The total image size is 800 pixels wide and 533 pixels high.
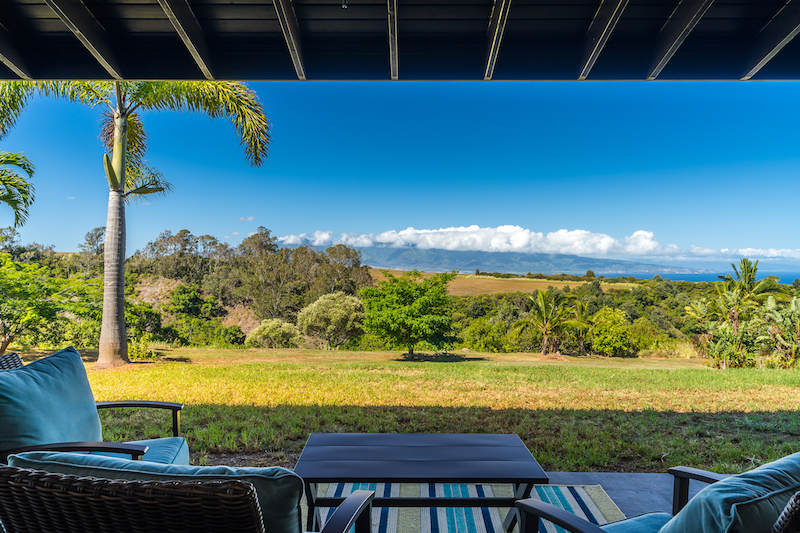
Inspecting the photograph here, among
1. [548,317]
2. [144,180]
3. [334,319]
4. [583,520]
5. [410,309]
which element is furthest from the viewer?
[334,319]

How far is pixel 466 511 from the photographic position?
256cm

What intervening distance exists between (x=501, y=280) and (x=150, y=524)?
53.5ft

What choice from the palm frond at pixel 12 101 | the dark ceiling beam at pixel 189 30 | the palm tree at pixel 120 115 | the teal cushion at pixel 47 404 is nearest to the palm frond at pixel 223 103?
the palm tree at pixel 120 115

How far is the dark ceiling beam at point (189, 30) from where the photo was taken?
2.08m

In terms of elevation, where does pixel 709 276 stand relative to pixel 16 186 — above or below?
below

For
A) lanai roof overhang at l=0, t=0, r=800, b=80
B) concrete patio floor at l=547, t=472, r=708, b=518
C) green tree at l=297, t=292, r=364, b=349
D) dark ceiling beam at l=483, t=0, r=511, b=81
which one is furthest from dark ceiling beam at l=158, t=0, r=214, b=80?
green tree at l=297, t=292, r=364, b=349

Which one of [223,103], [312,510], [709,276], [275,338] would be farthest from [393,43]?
[275,338]

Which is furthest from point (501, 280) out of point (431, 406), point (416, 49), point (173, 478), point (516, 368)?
point (173, 478)

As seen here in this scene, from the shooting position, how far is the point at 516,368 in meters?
8.16

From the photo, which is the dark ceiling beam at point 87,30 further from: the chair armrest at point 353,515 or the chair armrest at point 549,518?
the chair armrest at point 549,518

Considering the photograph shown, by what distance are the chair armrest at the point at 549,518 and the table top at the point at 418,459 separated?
1.31 feet

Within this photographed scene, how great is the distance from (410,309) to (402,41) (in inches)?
303

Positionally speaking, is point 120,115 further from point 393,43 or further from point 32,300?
point 393,43

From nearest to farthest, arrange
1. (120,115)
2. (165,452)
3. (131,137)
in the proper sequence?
1. (165,452)
2. (120,115)
3. (131,137)
